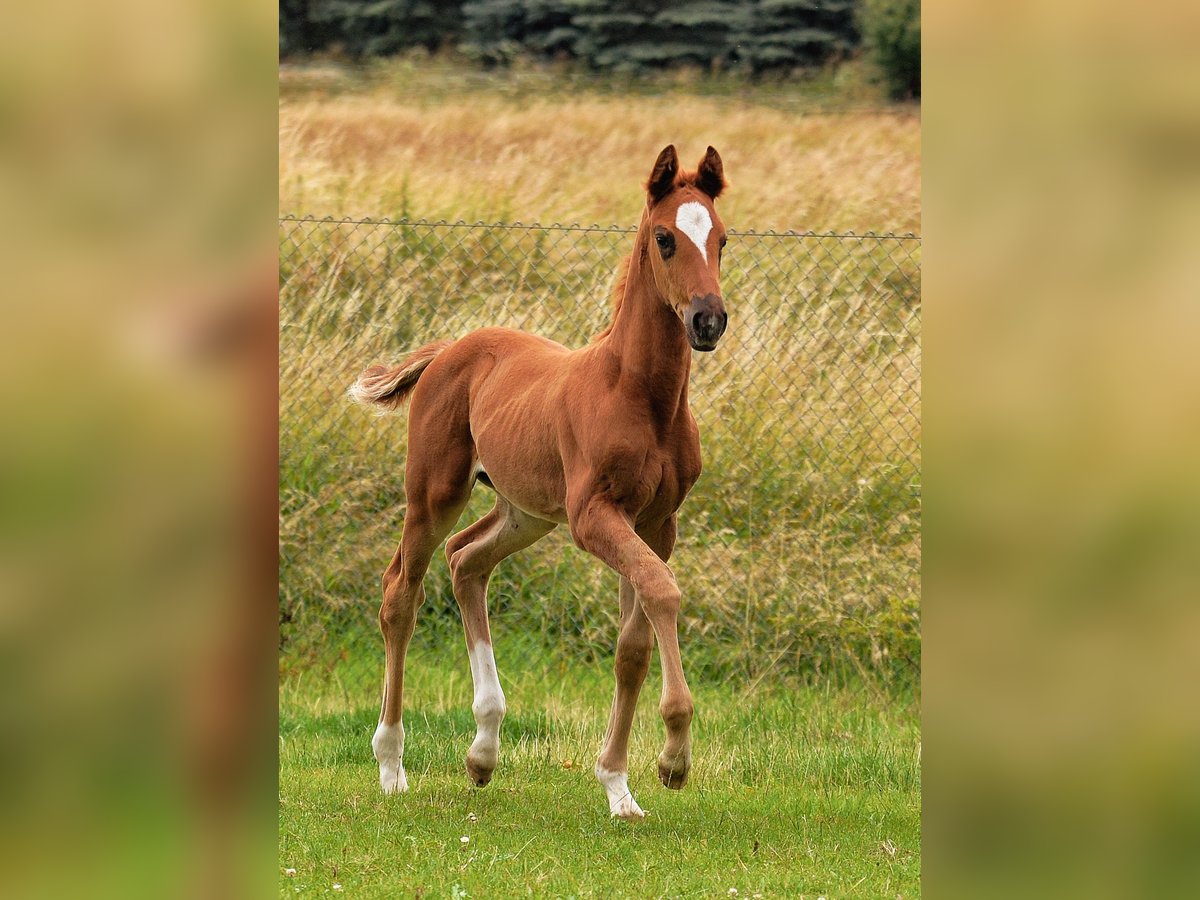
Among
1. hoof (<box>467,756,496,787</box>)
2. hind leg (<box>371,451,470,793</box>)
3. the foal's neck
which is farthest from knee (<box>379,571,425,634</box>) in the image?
the foal's neck

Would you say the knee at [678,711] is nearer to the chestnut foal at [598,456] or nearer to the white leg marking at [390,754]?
the chestnut foal at [598,456]

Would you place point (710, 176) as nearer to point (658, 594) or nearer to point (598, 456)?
point (598, 456)

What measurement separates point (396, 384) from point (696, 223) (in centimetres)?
208

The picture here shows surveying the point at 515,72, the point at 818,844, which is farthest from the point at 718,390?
the point at 515,72

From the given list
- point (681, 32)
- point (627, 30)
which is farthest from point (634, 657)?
point (681, 32)

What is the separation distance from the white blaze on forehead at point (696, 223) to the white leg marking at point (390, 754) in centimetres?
221

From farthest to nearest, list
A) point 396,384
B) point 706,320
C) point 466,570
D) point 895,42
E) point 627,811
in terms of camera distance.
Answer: point 895,42
point 396,384
point 466,570
point 627,811
point 706,320

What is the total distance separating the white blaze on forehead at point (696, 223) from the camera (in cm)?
429

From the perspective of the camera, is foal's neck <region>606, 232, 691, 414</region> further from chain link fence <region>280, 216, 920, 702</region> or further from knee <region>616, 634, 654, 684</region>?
chain link fence <region>280, 216, 920, 702</region>

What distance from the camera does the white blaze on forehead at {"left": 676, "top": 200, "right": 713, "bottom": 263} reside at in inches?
169

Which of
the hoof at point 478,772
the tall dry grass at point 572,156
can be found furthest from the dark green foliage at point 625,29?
the hoof at point 478,772

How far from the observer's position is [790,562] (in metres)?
7.18

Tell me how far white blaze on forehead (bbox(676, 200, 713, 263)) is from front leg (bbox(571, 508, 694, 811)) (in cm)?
92

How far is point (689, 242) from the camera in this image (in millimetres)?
4293
